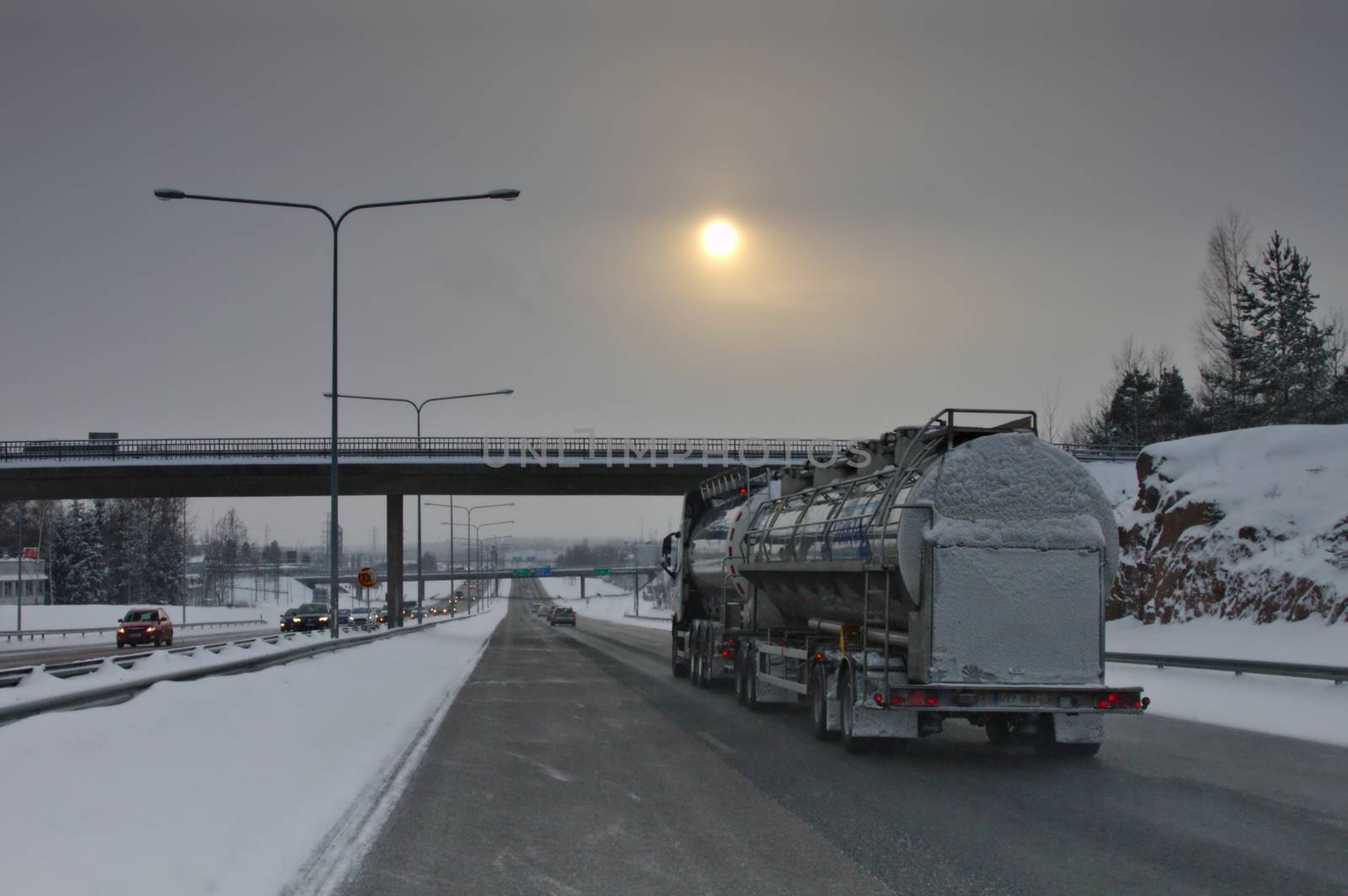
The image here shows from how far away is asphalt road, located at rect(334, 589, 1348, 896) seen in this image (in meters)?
7.32

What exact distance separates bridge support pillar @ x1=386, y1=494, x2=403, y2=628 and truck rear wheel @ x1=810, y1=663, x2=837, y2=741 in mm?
45123

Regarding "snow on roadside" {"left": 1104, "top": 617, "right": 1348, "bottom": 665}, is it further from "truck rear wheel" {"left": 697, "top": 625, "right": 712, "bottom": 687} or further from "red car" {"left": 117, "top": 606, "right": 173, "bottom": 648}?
"red car" {"left": 117, "top": 606, "right": 173, "bottom": 648}

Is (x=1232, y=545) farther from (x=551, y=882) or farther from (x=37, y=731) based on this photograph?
(x=37, y=731)

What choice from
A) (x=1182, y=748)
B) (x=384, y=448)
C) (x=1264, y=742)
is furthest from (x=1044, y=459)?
(x=384, y=448)

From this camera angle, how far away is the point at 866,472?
568 inches

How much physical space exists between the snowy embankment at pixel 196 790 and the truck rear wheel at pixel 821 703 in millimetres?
4992

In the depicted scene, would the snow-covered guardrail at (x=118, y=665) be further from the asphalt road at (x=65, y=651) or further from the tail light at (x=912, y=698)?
the tail light at (x=912, y=698)

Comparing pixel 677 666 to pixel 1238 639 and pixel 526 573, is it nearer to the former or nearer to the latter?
pixel 1238 639

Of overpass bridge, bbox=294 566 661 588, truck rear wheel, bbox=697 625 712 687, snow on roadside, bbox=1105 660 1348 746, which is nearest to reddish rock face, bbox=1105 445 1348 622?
snow on roadside, bbox=1105 660 1348 746

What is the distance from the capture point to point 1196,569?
30.0m

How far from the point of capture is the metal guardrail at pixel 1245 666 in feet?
55.7

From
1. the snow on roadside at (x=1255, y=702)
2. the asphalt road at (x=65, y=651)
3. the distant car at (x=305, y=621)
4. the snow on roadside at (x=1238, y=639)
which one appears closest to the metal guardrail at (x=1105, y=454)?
the snow on roadside at (x=1238, y=639)

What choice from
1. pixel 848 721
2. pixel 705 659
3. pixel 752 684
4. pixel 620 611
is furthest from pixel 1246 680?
pixel 620 611

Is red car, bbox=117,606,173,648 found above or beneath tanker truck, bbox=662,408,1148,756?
beneath
